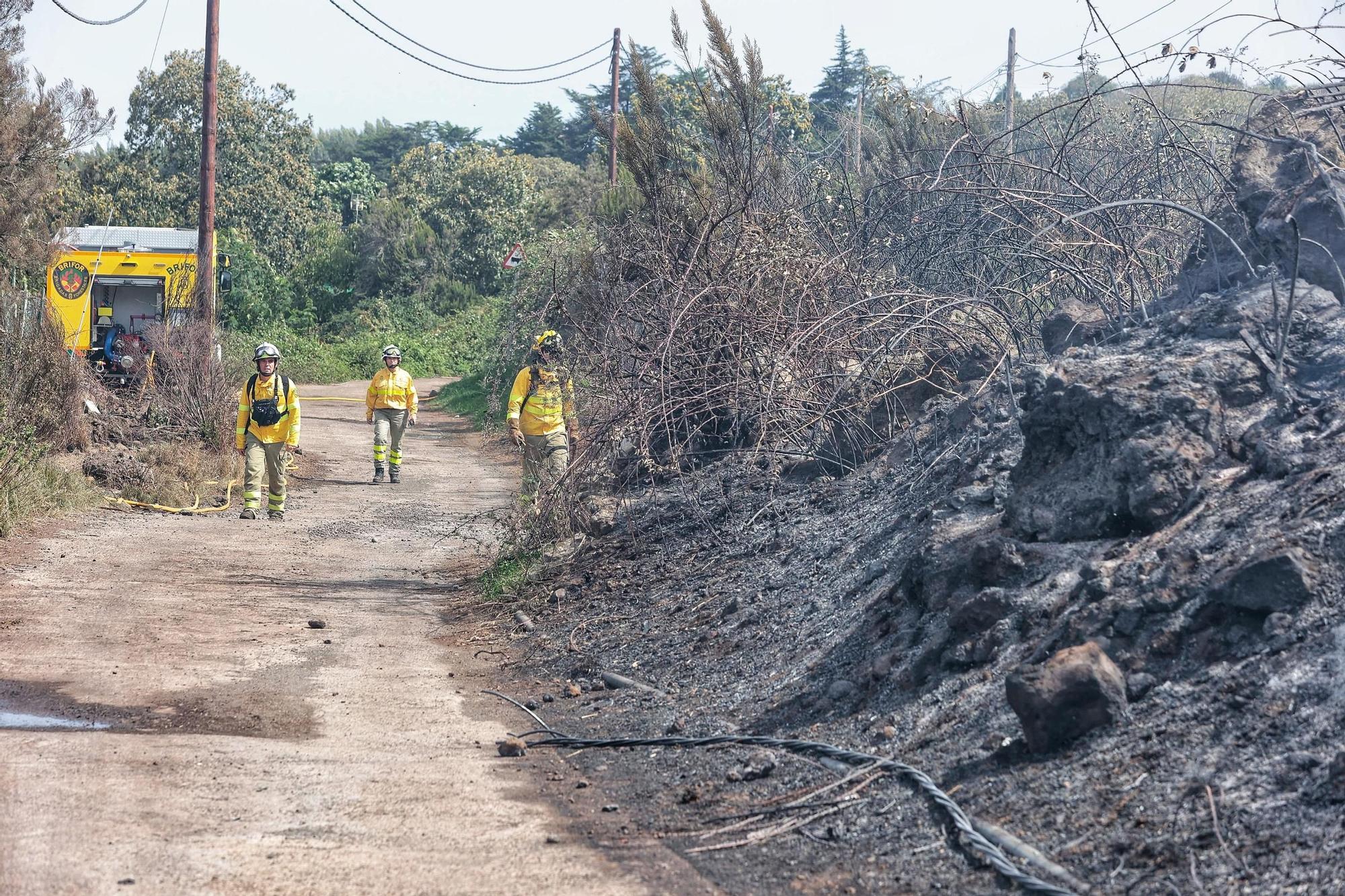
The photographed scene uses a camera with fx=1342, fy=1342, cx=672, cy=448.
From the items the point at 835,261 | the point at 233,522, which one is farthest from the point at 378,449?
the point at 835,261

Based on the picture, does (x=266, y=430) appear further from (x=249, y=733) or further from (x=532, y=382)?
(x=249, y=733)

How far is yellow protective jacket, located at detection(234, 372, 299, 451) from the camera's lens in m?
13.5

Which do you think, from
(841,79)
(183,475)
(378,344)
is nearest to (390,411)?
(183,475)

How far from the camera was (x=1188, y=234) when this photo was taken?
950cm

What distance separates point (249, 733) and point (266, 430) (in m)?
7.74

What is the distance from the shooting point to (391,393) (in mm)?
16875

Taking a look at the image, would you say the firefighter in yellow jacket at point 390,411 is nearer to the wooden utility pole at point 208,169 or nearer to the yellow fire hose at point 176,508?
the yellow fire hose at point 176,508

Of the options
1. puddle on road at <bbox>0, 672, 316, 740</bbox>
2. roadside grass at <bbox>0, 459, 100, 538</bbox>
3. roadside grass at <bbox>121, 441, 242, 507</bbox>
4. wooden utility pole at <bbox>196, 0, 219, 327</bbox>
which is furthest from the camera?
wooden utility pole at <bbox>196, 0, 219, 327</bbox>

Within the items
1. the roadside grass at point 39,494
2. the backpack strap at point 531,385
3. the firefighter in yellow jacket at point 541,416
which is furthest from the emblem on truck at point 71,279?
the backpack strap at point 531,385

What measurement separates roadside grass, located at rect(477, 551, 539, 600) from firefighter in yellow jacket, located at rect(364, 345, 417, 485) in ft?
22.3

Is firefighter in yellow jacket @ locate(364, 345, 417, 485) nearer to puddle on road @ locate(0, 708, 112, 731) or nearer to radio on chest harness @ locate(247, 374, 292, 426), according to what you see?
radio on chest harness @ locate(247, 374, 292, 426)

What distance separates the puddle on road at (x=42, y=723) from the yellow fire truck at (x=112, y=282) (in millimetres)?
16517

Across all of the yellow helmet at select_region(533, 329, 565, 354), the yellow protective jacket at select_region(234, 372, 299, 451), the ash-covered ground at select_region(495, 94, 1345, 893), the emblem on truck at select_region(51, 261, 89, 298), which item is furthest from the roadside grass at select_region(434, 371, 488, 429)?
the ash-covered ground at select_region(495, 94, 1345, 893)

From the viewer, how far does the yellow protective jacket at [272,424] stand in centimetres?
1354
